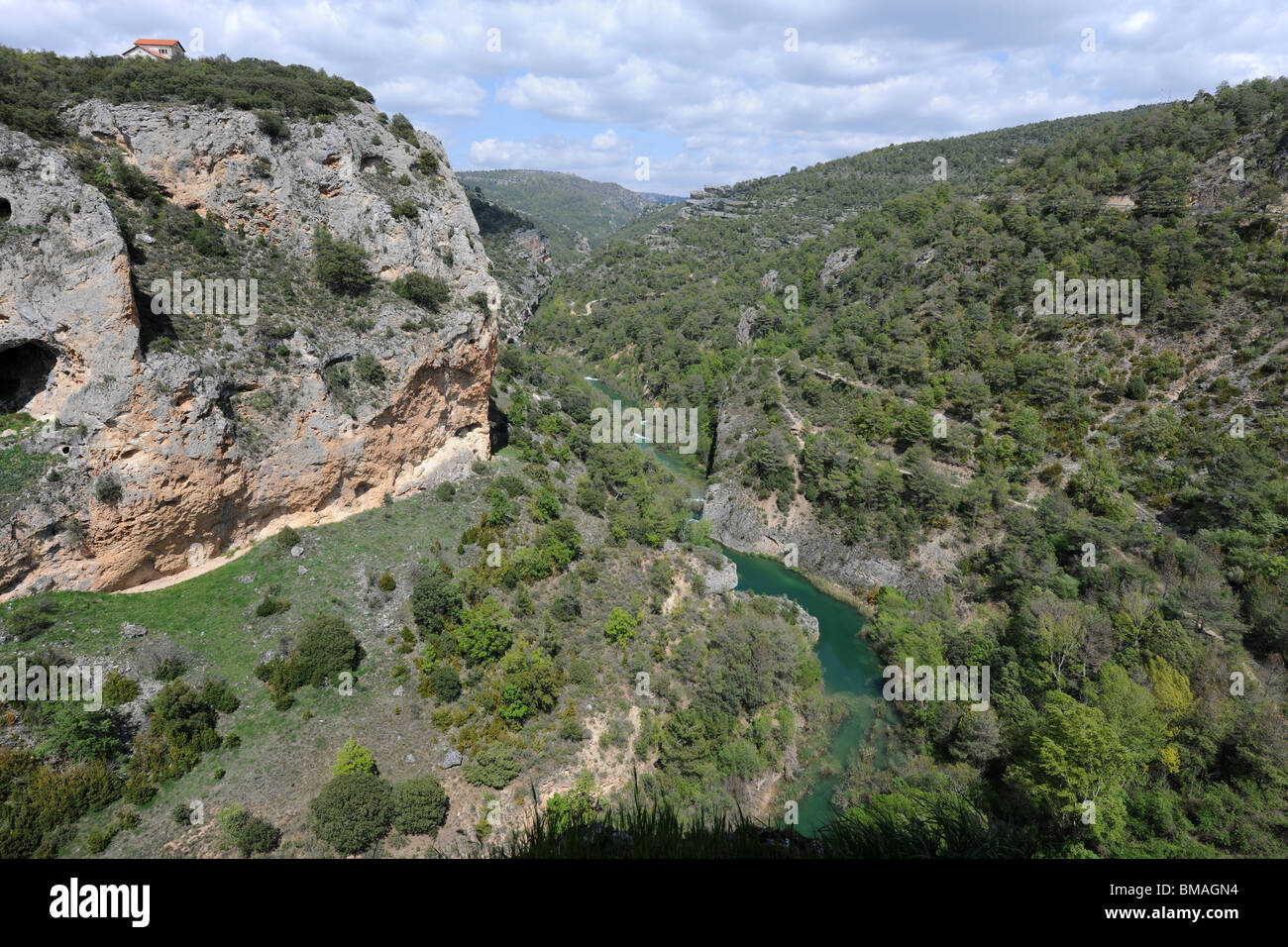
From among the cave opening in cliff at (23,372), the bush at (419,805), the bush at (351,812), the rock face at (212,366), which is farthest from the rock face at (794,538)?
the cave opening in cliff at (23,372)

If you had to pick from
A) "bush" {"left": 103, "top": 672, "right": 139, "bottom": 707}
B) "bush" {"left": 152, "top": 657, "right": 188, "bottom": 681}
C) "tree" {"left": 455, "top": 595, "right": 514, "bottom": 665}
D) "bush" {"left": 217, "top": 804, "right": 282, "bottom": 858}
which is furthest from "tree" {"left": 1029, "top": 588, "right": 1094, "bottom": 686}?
"bush" {"left": 103, "top": 672, "right": 139, "bottom": 707}

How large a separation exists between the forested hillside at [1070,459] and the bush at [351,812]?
16.3m

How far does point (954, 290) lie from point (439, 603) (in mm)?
53539

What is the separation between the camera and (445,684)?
891 inches

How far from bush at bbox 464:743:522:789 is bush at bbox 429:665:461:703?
279 centimetres

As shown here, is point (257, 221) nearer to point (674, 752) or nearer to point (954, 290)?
point (674, 752)

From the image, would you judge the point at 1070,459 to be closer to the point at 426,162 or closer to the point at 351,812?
the point at 351,812

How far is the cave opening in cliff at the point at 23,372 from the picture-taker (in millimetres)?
18609

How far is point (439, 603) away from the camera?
24.4 metres

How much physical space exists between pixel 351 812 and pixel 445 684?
5721 mm

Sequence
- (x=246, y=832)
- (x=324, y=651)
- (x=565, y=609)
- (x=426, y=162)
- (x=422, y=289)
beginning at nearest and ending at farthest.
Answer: (x=246, y=832)
(x=324, y=651)
(x=565, y=609)
(x=422, y=289)
(x=426, y=162)

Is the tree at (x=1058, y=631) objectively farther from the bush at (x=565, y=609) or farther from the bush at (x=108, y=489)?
the bush at (x=108, y=489)

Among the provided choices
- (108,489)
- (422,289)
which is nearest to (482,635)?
(108,489)
